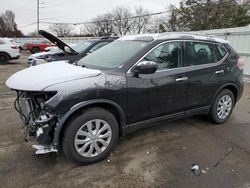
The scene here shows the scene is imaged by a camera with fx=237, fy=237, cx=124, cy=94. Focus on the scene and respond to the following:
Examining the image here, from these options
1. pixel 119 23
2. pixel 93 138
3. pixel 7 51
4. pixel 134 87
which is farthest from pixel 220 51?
pixel 119 23

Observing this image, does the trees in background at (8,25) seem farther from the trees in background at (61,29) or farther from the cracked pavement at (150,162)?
the cracked pavement at (150,162)

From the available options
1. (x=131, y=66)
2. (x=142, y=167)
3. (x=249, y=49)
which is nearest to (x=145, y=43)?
(x=131, y=66)

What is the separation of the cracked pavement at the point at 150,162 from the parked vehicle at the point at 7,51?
1110cm

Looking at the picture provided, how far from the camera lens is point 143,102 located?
134 inches

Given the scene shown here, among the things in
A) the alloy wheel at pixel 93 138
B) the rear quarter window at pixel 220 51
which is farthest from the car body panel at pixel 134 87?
the alloy wheel at pixel 93 138

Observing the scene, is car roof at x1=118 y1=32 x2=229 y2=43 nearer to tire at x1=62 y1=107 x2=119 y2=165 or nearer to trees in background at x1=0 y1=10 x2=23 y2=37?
tire at x1=62 y1=107 x2=119 y2=165

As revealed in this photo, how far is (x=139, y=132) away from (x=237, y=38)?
682 centimetres

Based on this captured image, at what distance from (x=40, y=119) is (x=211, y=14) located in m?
19.8

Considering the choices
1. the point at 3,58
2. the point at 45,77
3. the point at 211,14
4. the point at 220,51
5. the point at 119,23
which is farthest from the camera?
the point at 119,23

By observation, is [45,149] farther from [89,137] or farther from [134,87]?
[134,87]

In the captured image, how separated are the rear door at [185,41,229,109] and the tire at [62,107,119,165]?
1.53m

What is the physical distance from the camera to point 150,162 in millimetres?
3225

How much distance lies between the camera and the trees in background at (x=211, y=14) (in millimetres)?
19078

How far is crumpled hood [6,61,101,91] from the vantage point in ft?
9.26
